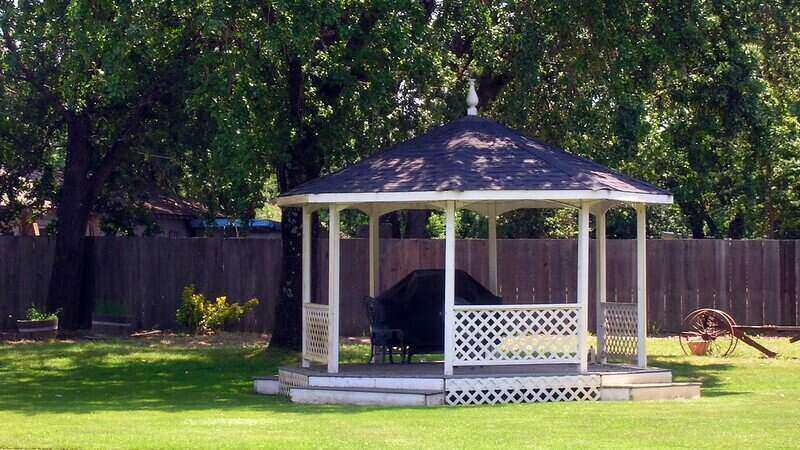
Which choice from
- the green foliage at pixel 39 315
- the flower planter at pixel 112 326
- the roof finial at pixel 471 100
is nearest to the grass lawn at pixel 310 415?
the green foliage at pixel 39 315

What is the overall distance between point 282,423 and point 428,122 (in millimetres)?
8772

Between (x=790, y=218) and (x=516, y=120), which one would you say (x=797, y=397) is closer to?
(x=516, y=120)

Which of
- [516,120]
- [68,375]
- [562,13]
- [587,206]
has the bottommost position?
[68,375]

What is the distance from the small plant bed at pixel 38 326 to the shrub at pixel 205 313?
2554mm

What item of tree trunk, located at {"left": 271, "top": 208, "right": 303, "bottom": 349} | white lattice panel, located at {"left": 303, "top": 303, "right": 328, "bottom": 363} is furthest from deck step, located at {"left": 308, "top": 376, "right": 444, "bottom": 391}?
tree trunk, located at {"left": 271, "top": 208, "right": 303, "bottom": 349}

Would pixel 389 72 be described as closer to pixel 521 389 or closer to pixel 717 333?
pixel 521 389

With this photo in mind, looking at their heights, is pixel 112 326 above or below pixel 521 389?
above

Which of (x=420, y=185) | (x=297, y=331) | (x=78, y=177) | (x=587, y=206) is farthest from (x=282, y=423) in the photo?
(x=78, y=177)

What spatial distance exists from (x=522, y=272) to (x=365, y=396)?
416 inches

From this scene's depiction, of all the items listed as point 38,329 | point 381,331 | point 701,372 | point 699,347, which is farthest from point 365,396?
point 38,329

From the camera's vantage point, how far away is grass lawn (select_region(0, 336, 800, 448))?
11.2 m

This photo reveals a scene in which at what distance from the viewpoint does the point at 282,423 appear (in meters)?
12.6

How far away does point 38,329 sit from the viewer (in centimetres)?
2319

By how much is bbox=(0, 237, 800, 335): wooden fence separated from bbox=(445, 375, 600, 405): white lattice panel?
375 inches
